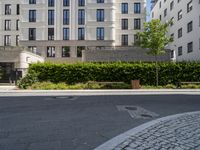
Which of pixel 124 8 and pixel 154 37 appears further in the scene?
pixel 124 8

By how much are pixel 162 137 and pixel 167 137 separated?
0.36ft

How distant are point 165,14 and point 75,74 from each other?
28.8m

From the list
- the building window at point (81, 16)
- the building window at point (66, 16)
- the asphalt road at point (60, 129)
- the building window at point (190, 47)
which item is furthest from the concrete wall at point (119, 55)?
the asphalt road at point (60, 129)

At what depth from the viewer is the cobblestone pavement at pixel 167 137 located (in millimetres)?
5703

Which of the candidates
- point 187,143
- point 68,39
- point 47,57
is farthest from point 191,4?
point 187,143

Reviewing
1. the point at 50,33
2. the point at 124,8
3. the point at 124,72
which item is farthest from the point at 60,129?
the point at 124,8

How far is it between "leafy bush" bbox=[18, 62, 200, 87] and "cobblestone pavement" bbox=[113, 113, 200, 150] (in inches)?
763

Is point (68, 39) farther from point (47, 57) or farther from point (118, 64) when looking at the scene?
point (118, 64)

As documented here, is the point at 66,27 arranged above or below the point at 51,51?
above

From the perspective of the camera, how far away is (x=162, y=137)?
6441 millimetres

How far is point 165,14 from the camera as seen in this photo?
168 ft

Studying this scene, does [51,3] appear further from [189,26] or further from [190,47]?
[190,47]

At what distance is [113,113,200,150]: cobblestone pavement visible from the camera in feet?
18.7

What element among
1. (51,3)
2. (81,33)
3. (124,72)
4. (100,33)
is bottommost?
(124,72)
